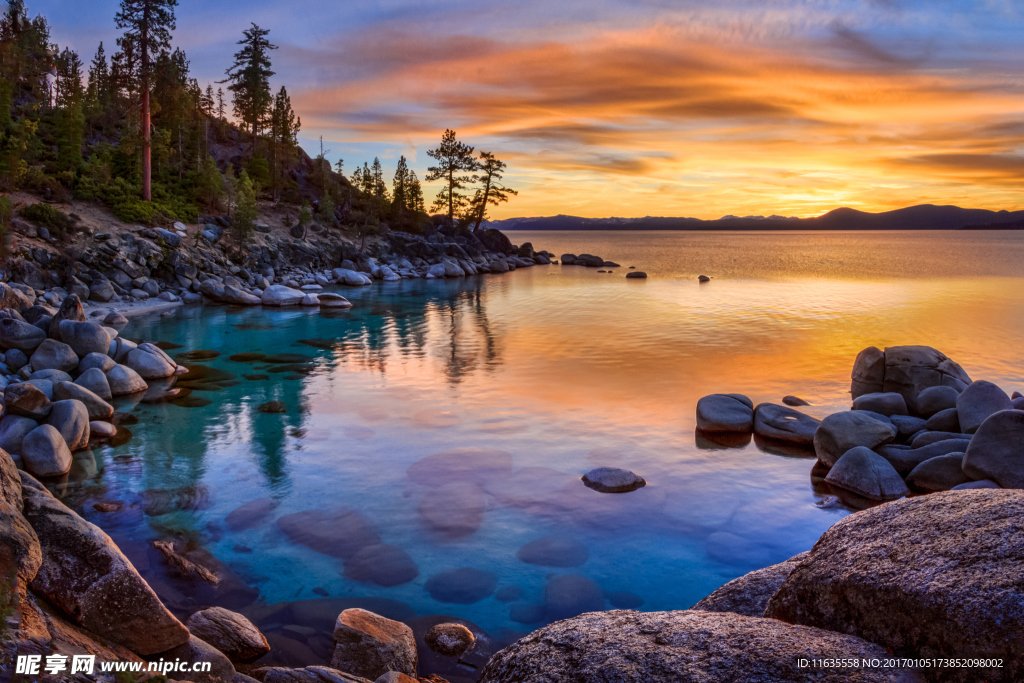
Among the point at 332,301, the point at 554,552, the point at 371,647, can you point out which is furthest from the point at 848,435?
the point at 332,301

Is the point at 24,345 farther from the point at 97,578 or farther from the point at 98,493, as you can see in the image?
the point at 97,578

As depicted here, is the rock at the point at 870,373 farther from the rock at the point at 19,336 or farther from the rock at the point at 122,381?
the rock at the point at 19,336

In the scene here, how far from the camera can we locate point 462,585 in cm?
895

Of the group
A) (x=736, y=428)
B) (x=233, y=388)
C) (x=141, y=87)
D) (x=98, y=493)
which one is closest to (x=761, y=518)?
(x=736, y=428)

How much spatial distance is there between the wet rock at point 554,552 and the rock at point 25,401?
11.3 metres

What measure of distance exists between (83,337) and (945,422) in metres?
22.9

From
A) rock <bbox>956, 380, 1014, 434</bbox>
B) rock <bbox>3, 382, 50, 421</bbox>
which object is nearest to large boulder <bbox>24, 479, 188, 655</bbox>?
rock <bbox>3, 382, 50, 421</bbox>

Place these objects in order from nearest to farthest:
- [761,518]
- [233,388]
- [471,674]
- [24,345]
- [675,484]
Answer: [471,674] < [761,518] < [675,484] < [24,345] < [233,388]

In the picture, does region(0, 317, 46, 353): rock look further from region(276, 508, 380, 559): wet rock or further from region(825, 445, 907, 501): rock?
region(825, 445, 907, 501): rock

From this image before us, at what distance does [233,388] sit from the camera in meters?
19.2

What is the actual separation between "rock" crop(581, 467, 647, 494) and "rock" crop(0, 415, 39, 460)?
1157cm

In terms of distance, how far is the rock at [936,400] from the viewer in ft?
48.5

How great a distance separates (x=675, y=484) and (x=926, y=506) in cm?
884

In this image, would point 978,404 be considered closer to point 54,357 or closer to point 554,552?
point 554,552
